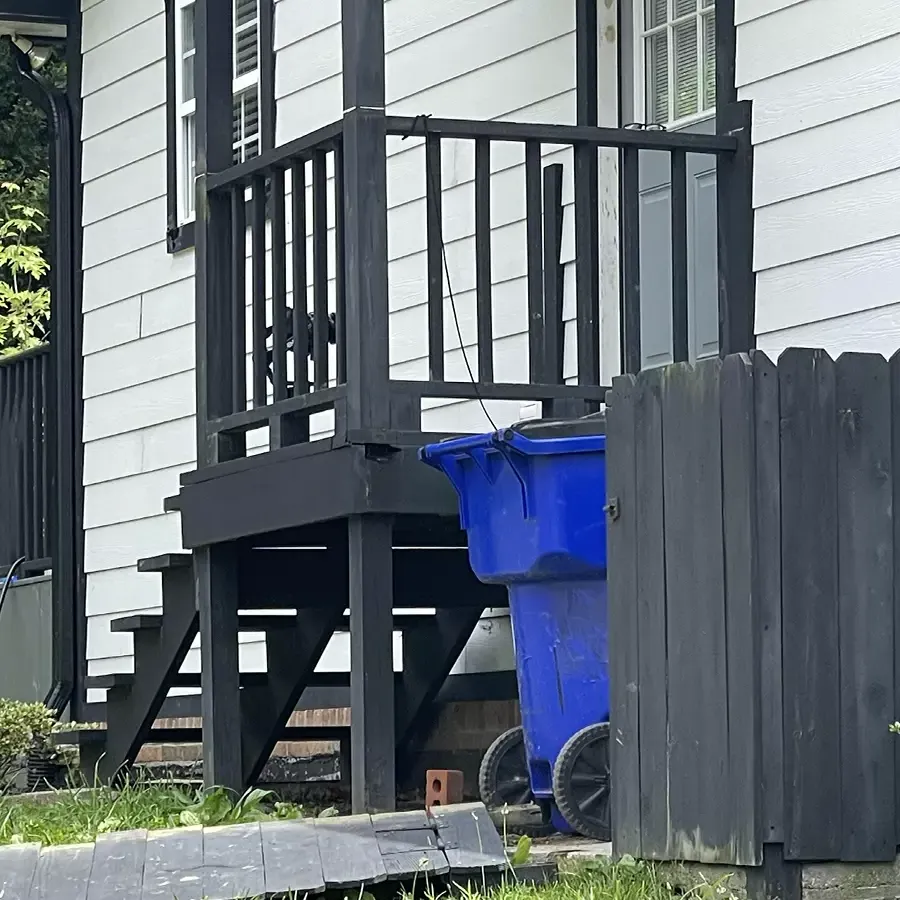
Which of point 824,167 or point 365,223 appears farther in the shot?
point 824,167

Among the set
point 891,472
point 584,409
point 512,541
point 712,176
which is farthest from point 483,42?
point 891,472

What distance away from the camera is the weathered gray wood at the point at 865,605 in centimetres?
568

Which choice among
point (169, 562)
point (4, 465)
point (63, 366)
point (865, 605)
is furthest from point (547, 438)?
point (4, 465)

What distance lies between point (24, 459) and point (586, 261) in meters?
6.61

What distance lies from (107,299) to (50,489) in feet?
4.34

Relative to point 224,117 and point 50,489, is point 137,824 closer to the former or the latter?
point 224,117

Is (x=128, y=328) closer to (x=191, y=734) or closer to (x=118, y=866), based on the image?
(x=191, y=734)

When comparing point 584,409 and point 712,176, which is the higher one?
point 712,176

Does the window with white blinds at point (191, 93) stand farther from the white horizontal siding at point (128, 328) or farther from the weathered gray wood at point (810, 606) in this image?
the weathered gray wood at point (810, 606)

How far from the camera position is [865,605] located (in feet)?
18.8

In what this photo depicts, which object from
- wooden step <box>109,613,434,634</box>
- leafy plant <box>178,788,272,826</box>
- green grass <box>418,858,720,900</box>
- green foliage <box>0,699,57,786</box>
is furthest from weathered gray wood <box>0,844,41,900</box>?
green foliage <box>0,699,57,786</box>

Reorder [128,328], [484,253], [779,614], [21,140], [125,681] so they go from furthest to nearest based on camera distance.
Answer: [21,140] → [128,328] → [125,681] → [484,253] → [779,614]

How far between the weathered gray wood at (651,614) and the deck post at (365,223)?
152 cm

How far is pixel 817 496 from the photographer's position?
18.7 ft
